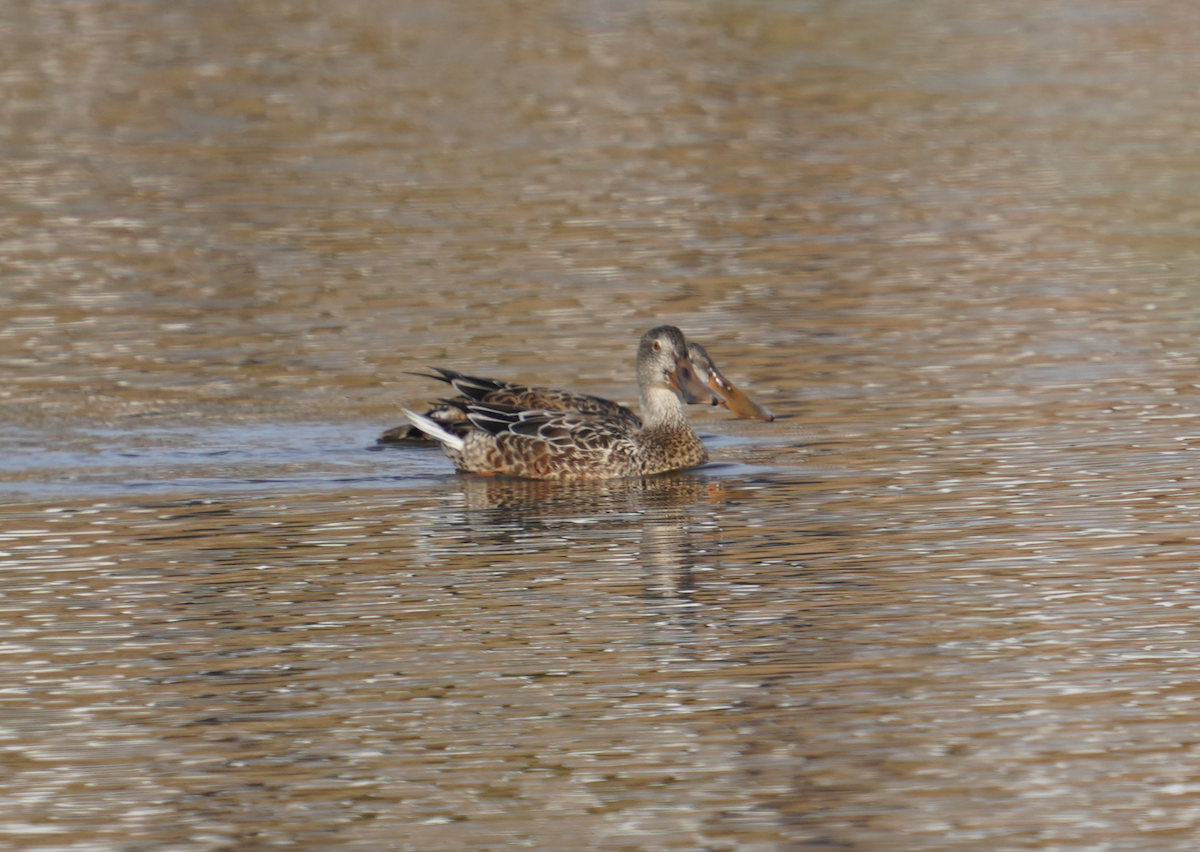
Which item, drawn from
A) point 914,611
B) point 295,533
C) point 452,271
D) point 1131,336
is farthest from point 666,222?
point 914,611

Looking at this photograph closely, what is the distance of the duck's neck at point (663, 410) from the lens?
14.1m

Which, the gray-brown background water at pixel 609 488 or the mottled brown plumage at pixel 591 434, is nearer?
the gray-brown background water at pixel 609 488

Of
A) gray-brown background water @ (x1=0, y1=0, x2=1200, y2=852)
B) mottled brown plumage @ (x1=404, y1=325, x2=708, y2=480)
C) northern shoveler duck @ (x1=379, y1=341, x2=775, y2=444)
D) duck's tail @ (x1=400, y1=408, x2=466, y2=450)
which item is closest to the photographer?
gray-brown background water @ (x1=0, y1=0, x2=1200, y2=852)

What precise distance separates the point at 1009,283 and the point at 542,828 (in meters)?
12.7

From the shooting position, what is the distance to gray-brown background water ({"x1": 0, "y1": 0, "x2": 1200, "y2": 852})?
7996mm

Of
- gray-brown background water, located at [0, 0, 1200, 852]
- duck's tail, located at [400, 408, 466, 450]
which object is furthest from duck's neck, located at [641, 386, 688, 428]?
duck's tail, located at [400, 408, 466, 450]

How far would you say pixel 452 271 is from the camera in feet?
67.5

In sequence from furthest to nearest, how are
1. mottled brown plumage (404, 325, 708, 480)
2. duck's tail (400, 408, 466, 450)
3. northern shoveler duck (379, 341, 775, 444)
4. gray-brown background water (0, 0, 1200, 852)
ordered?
northern shoveler duck (379, 341, 775, 444), duck's tail (400, 408, 466, 450), mottled brown plumage (404, 325, 708, 480), gray-brown background water (0, 0, 1200, 852)

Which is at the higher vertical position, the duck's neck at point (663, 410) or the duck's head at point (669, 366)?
the duck's head at point (669, 366)

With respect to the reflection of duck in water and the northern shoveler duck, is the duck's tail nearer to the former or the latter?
the reflection of duck in water

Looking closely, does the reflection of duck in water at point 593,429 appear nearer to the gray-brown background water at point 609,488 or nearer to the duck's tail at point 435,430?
the duck's tail at point 435,430

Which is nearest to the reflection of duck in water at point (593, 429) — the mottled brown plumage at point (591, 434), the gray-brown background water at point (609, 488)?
the mottled brown plumage at point (591, 434)

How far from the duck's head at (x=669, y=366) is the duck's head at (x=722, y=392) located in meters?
0.03

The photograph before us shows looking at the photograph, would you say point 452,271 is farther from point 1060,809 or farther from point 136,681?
point 1060,809
